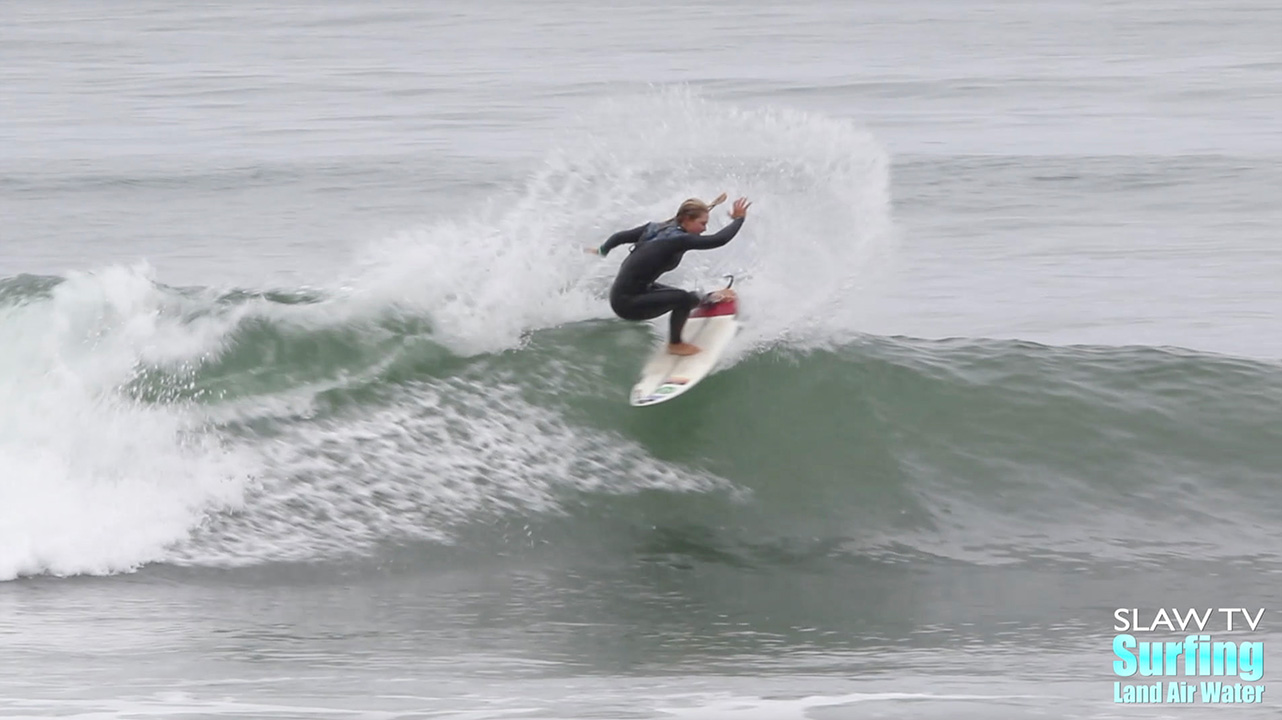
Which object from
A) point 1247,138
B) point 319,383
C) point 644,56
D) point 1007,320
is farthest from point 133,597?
point 644,56

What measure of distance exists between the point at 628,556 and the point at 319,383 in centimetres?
289

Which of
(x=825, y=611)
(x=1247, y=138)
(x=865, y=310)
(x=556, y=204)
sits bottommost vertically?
(x=825, y=611)

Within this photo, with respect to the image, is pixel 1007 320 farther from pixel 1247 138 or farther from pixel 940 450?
pixel 1247 138

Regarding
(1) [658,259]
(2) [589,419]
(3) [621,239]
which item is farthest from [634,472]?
(3) [621,239]

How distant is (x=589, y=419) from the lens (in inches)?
455

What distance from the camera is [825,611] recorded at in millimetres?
9258

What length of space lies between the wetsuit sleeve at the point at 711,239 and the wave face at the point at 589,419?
1.26 meters

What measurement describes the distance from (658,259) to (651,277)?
0.15 metres

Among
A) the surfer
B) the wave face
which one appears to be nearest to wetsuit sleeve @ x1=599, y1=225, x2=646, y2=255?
the surfer

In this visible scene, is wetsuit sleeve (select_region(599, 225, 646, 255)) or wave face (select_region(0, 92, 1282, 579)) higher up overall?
wetsuit sleeve (select_region(599, 225, 646, 255))

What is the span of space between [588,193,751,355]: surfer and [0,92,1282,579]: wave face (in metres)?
0.68

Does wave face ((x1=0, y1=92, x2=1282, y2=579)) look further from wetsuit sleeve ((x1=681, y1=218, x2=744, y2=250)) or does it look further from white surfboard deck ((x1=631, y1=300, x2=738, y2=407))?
wetsuit sleeve ((x1=681, y1=218, x2=744, y2=250))

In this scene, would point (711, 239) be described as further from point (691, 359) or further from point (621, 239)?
point (691, 359)

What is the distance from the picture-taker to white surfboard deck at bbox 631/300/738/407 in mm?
11539
